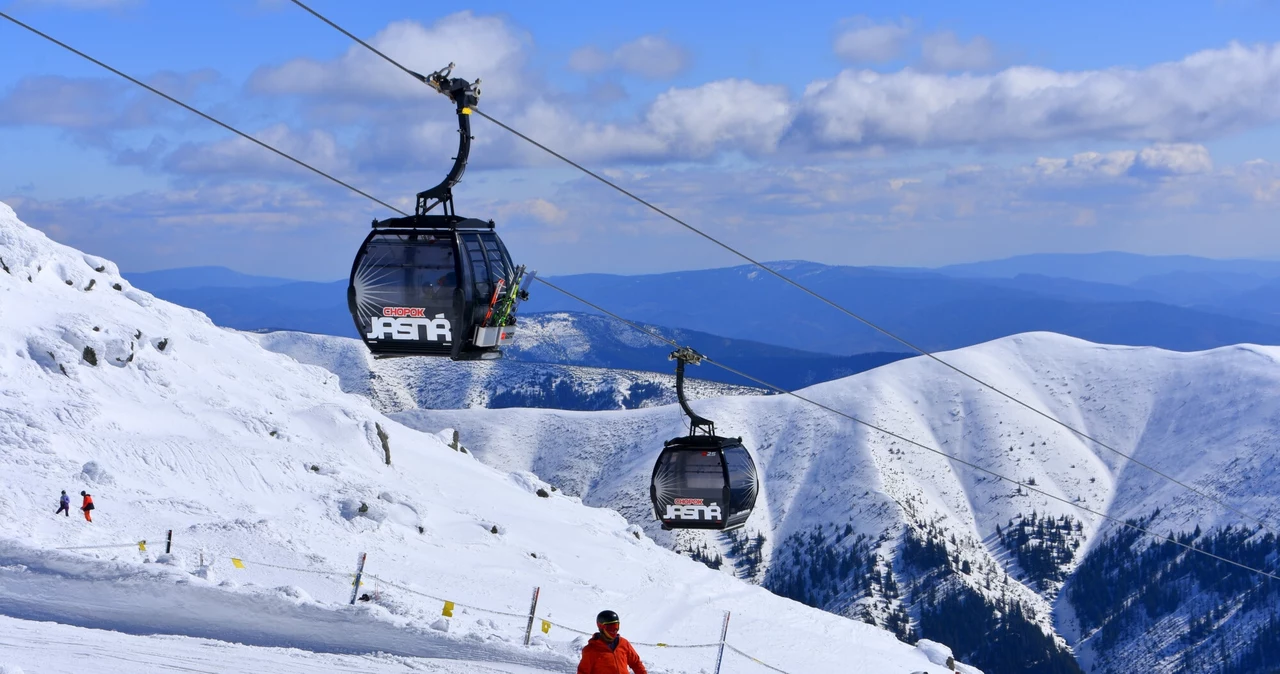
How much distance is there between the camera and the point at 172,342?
68.0 metres

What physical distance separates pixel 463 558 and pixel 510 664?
29.8 metres

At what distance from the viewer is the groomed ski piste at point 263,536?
68.3ft

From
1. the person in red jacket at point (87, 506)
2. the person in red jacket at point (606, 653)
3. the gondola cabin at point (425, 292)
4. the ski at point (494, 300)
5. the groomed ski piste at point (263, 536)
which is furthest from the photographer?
the person in red jacket at point (87, 506)

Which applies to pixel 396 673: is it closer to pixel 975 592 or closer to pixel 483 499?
pixel 483 499

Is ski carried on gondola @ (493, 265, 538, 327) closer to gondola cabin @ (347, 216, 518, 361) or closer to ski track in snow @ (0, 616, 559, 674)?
gondola cabin @ (347, 216, 518, 361)

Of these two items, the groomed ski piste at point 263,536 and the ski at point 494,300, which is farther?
the groomed ski piste at point 263,536

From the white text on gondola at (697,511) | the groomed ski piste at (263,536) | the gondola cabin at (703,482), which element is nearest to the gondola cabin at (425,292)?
the groomed ski piste at (263,536)

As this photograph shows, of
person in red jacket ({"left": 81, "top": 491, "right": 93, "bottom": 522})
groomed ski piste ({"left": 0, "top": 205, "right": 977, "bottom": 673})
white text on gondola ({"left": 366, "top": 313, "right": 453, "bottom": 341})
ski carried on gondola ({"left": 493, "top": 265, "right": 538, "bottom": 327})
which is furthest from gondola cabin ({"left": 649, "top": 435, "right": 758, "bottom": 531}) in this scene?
person in red jacket ({"left": 81, "top": 491, "right": 93, "bottom": 522})

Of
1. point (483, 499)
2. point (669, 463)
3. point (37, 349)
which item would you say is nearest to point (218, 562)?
point (669, 463)

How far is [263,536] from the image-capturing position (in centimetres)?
3706

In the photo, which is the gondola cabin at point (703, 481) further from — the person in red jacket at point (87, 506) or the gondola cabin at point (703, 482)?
the person in red jacket at point (87, 506)

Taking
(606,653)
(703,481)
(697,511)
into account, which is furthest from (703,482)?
(606,653)

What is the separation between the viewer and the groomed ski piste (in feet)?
68.3

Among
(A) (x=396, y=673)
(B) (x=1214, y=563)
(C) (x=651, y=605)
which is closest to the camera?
(A) (x=396, y=673)
